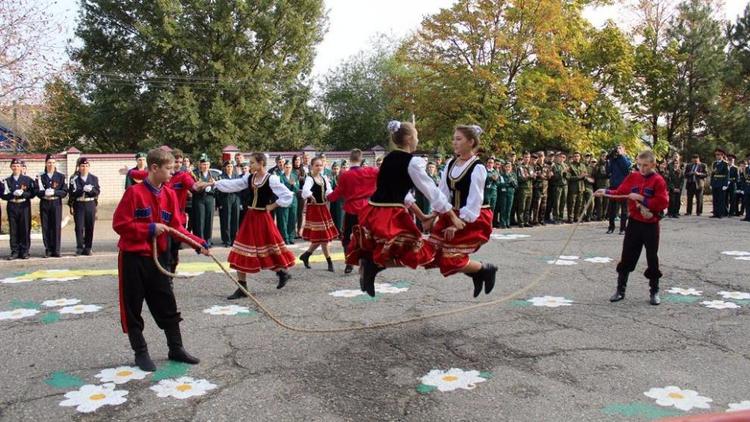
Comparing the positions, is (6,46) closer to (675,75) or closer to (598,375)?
(598,375)

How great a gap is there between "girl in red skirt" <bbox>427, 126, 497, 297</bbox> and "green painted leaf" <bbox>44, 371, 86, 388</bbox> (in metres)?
3.20

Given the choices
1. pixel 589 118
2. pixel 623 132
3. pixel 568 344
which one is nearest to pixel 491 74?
pixel 589 118

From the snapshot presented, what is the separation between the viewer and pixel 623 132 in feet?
85.5

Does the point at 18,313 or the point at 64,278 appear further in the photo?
the point at 64,278

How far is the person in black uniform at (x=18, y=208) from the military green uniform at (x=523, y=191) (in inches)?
452

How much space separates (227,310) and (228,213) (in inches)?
246

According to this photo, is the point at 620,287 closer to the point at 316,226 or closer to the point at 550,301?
the point at 550,301

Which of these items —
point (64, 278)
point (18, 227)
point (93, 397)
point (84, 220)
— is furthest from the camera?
point (84, 220)

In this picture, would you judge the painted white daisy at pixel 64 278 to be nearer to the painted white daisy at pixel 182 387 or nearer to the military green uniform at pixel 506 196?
the painted white daisy at pixel 182 387

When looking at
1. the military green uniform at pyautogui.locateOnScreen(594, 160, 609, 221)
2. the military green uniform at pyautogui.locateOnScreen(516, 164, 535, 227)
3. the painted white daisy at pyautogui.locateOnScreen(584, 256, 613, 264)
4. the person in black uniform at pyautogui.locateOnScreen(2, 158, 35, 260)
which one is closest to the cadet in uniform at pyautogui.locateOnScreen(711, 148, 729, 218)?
the military green uniform at pyautogui.locateOnScreen(594, 160, 609, 221)

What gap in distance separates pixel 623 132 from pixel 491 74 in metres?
8.48

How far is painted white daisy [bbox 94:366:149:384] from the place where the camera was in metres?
4.80

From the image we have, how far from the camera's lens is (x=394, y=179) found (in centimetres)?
574

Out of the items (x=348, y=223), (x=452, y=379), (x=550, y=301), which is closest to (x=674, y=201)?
(x=348, y=223)
